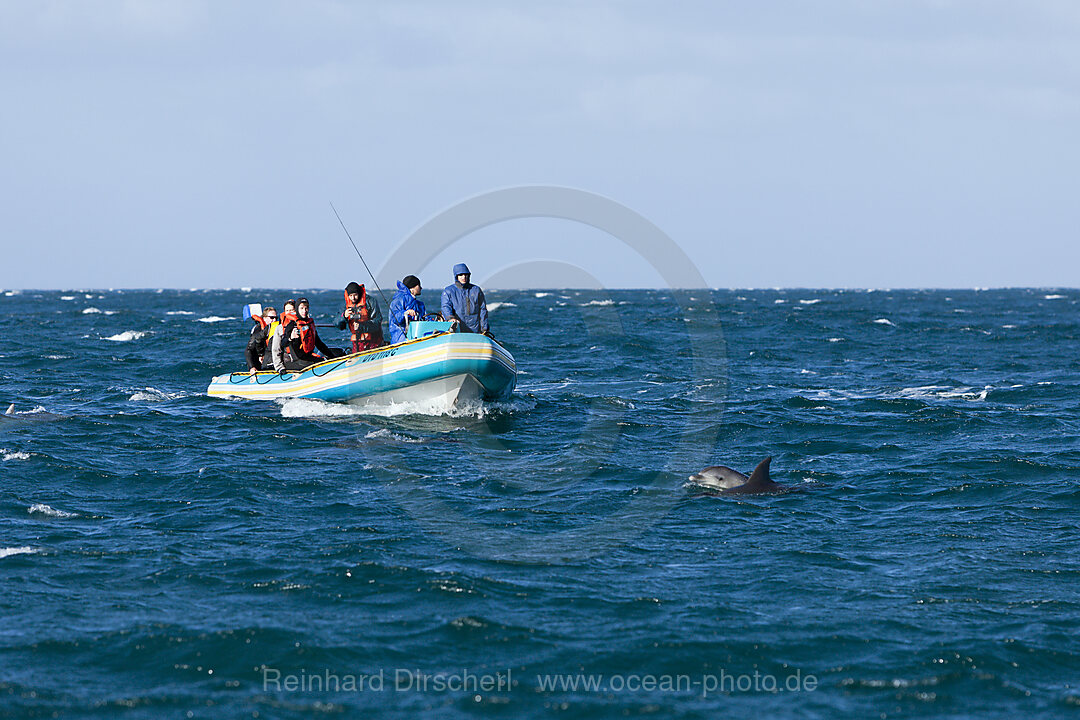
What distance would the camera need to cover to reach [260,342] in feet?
74.7

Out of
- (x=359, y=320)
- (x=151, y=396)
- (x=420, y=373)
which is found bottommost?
(x=151, y=396)

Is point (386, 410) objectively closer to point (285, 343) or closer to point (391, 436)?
point (391, 436)

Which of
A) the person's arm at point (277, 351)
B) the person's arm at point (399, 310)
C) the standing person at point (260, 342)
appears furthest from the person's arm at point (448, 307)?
the standing person at point (260, 342)

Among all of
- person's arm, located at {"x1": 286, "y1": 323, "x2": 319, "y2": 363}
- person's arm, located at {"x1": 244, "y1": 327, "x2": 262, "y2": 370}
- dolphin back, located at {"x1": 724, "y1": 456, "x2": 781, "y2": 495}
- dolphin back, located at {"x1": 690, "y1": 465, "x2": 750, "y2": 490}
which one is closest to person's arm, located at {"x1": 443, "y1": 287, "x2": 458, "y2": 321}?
person's arm, located at {"x1": 286, "y1": 323, "x2": 319, "y2": 363}

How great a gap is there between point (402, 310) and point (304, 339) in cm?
240

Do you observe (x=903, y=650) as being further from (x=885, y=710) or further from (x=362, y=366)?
(x=362, y=366)

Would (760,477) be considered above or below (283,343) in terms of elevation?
below

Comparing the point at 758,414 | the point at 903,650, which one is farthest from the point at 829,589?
the point at 758,414

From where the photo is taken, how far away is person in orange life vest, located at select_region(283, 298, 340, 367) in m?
21.6

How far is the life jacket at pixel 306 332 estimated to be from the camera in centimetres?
2158

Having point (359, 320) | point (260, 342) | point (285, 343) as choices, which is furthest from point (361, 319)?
point (260, 342)

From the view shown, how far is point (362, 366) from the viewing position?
20.4 m

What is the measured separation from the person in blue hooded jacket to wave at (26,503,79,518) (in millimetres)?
9693

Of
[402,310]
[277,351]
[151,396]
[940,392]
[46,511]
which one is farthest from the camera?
[940,392]
